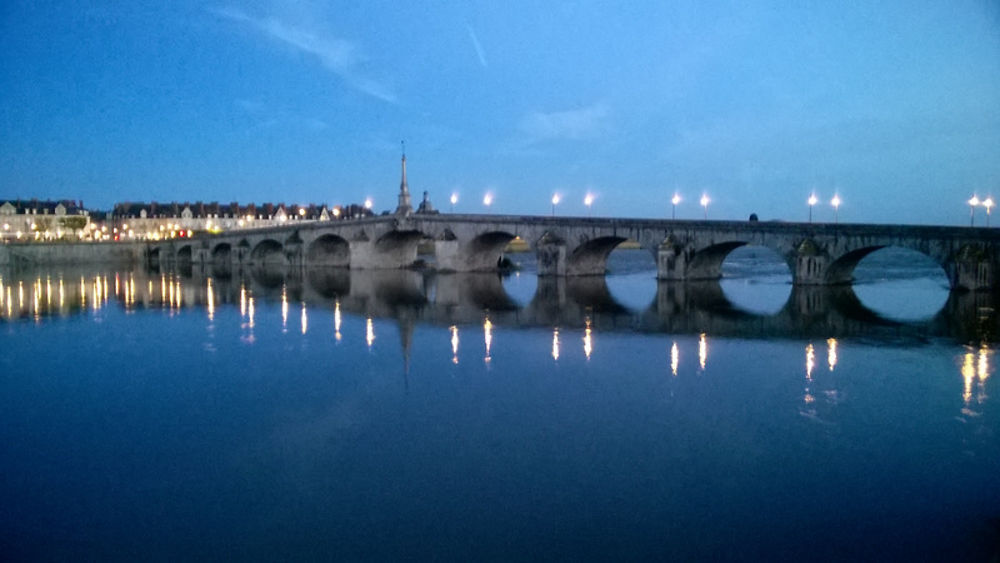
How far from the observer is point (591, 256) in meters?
47.5

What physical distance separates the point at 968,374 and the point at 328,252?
52048 millimetres

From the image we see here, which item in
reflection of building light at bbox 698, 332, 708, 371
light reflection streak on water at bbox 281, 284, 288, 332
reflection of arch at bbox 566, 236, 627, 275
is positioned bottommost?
reflection of building light at bbox 698, 332, 708, 371

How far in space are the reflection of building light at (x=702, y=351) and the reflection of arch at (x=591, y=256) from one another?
20860 mm

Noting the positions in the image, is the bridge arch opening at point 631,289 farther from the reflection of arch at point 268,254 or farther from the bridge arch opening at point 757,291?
the reflection of arch at point 268,254

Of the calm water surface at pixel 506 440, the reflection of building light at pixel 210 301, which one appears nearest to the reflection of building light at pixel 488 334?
the calm water surface at pixel 506 440

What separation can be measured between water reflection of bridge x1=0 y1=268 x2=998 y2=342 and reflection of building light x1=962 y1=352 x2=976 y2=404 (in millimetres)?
3352

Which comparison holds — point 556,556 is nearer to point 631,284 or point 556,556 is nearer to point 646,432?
point 646,432

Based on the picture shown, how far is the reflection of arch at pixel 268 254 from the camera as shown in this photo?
67.2m

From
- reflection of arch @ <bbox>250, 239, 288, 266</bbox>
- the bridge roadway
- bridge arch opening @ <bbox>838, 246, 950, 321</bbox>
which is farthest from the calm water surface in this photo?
reflection of arch @ <bbox>250, 239, 288, 266</bbox>

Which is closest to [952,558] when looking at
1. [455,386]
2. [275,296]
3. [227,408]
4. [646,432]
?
[646,432]

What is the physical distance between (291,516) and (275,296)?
29.9 metres

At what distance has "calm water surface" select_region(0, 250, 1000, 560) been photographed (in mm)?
9008

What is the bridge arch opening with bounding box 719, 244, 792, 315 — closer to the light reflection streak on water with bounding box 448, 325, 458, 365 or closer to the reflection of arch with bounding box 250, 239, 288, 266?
the light reflection streak on water with bounding box 448, 325, 458, 365

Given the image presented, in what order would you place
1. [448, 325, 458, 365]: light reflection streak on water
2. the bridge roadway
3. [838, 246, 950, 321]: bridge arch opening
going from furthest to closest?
1. the bridge roadway
2. [838, 246, 950, 321]: bridge arch opening
3. [448, 325, 458, 365]: light reflection streak on water
